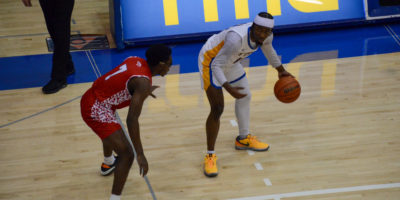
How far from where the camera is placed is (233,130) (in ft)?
17.7

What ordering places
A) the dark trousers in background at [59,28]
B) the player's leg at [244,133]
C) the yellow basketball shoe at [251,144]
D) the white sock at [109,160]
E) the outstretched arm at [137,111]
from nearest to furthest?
1. the outstretched arm at [137,111]
2. the white sock at [109,160]
3. the player's leg at [244,133]
4. the yellow basketball shoe at [251,144]
5. the dark trousers in background at [59,28]

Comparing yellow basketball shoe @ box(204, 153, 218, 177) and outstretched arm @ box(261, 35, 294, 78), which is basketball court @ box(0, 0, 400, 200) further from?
outstretched arm @ box(261, 35, 294, 78)

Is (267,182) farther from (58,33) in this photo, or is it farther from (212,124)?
(58,33)

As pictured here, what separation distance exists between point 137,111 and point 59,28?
3.38m

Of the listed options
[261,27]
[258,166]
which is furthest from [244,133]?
[261,27]

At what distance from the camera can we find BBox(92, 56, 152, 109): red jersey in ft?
12.3

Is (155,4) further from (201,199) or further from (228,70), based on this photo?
(201,199)

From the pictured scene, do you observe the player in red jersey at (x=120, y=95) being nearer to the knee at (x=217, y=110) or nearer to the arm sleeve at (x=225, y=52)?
the arm sleeve at (x=225, y=52)

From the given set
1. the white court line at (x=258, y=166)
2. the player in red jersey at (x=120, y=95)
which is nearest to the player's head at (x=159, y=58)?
the player in red jersey at (x=120, y=95)

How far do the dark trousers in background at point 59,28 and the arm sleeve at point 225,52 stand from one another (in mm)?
2935

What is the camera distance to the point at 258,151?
16.3ft

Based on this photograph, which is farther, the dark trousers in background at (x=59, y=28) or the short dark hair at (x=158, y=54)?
the dark trousers in background at (x=59, y=28)

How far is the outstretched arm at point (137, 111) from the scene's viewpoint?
11.5 ft

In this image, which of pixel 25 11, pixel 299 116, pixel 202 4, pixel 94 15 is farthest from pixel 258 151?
pixel 25 11
